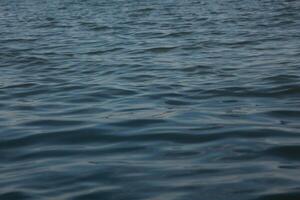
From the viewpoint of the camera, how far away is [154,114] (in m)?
8.02

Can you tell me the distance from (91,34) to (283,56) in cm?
739

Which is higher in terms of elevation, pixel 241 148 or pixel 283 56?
pixel 241 148

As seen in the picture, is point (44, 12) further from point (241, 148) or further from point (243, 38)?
point (241, 148)

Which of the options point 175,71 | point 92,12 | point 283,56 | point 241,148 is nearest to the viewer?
point 241,148

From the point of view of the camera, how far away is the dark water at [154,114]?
17.8 feet

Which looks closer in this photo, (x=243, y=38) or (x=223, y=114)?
(x=223, y=114)

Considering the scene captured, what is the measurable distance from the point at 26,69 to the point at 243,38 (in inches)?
216

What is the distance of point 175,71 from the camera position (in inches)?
442

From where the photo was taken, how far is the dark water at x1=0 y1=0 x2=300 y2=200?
5418mm

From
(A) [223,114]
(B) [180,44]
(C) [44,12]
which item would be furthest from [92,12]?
(A) [223,114]

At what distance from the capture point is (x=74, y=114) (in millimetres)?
8234

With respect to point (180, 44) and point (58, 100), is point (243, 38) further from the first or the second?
point (58, 100)

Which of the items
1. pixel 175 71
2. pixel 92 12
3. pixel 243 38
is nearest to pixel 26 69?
pixel 175 71

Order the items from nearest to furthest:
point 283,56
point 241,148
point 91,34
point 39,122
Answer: point 241,148 → point 39,122 → point 283,56 → point 91,34
